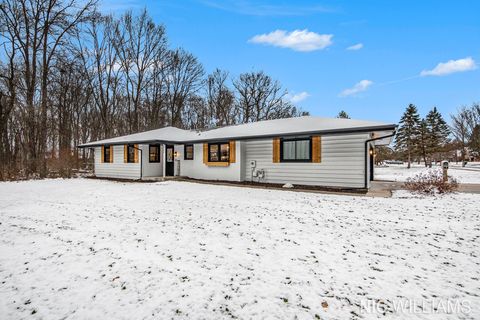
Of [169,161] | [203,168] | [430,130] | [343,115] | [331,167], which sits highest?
[343,115]

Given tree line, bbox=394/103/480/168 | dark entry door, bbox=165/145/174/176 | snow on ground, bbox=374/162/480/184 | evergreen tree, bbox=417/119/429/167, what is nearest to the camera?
snow on ground, bbox=374/162/480/184

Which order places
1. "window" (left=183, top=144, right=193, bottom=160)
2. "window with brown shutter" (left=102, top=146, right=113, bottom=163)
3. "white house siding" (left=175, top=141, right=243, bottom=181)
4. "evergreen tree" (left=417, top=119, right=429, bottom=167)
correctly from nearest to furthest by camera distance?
"white house siding" (left=175, top=141, right=243, bottom=181)
"window" (left=183, top=144, right=193, bottom=160)
"window with brown shutter" (left=102, top=146, right=113, bottom=163)
"evergreen tree" (left=417, top=119, right=429, bottom=167)

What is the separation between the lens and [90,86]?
25672 millimetres

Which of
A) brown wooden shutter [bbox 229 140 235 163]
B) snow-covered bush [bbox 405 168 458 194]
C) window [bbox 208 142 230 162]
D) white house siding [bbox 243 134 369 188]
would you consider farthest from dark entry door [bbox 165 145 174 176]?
snow-covered bush [bbox 405 168 458 194]

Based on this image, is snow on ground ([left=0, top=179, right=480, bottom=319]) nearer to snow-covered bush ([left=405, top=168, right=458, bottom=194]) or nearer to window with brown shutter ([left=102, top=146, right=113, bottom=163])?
snow-covered bush ([left=405, top=168, right=458, bottom=194])

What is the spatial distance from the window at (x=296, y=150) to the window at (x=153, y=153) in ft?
28.6

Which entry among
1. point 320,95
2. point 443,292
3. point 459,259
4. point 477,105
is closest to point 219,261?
point 443,292

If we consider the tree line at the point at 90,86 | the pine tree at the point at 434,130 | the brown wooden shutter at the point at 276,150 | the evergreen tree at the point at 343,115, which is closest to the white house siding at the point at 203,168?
the brown wooden shutter at the point at 276,150

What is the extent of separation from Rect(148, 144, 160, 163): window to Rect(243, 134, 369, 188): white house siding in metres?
7.67

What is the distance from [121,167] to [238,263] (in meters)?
15.6

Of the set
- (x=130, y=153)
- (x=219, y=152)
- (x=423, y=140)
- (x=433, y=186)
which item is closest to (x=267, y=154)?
(x=219, y=152)

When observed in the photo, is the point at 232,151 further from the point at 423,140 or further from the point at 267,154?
the point at 423,140

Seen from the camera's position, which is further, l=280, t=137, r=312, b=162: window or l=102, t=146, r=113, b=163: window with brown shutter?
l=102, t=146, r=113, b=163: window with brown shutter

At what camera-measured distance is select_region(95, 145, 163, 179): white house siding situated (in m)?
15.8
